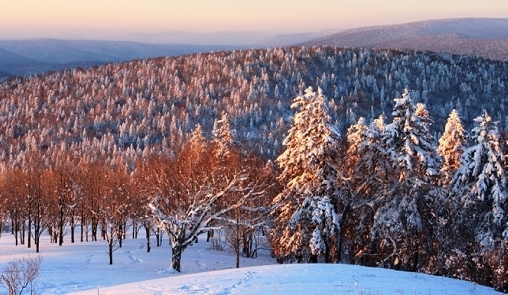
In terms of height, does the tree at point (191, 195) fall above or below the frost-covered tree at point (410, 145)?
below

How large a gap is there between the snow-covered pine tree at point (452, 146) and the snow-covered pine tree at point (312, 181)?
8778mm

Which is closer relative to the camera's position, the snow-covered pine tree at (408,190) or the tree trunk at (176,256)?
the snow-covered pine tree at (408,190)

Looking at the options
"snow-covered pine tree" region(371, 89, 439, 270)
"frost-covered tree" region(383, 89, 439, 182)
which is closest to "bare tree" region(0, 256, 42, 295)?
"snow-covered pine tree" region(371, 89, 439, 270)

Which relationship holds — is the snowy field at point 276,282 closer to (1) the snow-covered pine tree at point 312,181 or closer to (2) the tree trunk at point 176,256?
(2) the tree trunk at point 176,256

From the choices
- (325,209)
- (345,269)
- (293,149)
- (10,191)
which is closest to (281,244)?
(325,209)

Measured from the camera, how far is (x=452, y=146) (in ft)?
99.5

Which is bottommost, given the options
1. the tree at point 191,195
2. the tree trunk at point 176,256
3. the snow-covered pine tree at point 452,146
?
the tree trunk at point 176,256

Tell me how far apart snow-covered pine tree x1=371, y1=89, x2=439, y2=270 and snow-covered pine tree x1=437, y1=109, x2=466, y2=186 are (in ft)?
15.2

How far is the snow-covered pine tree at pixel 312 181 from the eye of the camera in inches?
968

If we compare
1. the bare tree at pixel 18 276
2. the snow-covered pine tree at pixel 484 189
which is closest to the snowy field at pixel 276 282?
the bare tree at pixel 18 276

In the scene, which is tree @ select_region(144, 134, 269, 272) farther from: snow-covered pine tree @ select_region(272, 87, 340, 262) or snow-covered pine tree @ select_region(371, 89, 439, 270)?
snow-covered pine tree @ select_region(371, 89, 439, 270)

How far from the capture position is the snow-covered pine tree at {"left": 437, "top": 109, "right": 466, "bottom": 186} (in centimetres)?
2958

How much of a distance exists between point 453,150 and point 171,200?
60.8 ft

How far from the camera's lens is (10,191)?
51500 millimetres
